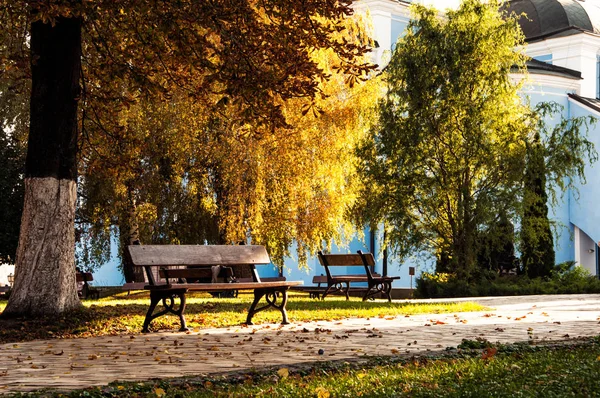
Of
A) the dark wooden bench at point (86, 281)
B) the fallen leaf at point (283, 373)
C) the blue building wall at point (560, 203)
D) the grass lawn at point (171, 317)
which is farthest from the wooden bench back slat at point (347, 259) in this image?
the blue building wall at point (560, 203)

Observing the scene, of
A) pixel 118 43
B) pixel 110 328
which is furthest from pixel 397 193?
pixel 110 328

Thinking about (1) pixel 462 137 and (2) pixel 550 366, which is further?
(1) pixel 462 137

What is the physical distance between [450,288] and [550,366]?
57.6ft

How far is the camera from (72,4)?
10477 mm

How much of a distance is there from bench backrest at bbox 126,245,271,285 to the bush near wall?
12628 millimetres

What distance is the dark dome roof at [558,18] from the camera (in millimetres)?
37125

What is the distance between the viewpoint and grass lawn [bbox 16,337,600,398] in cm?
528

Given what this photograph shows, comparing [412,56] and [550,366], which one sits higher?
[412,56]

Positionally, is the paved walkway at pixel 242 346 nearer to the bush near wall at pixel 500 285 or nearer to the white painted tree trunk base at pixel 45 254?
the white painted tree trunk base at pixel 45 254

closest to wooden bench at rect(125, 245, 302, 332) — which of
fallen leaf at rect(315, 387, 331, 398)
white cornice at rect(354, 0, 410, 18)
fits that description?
fallen leaf at rect(315, 387, 331, 398)

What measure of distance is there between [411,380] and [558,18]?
34857 millimetres

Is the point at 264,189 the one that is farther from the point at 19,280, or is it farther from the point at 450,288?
the point at 19,280

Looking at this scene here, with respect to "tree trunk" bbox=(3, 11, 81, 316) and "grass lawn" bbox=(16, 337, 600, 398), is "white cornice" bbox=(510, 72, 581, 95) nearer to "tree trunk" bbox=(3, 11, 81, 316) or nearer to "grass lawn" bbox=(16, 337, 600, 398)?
"tree trunk" bbox=(3, 11, 81, 316)

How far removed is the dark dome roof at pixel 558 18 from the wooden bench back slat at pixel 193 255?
93.3 feet
